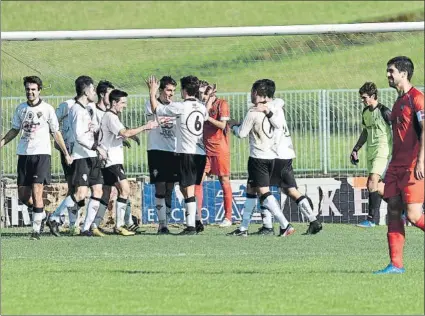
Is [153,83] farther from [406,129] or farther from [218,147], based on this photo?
[406,129]

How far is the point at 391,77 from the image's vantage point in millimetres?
12852

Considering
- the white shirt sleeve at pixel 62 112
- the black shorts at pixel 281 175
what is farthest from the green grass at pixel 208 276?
the white shirt sleeve at pixel 62 112

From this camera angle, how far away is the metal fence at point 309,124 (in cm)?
2436

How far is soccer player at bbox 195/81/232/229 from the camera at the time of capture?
793 inches

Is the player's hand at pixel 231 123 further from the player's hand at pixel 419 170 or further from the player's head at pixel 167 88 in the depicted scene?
the player's hand at pixel 419 170

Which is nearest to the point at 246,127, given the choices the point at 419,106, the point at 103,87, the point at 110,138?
the point at 110,138

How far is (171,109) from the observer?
18922 millimetres

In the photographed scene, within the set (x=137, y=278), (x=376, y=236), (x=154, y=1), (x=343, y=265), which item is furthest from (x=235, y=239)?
(x=154, y=1)

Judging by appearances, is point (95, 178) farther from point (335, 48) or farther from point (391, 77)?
point (391, 77)

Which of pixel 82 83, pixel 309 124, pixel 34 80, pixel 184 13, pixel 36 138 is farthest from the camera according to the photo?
pixel 184 13

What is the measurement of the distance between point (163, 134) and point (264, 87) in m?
2.25

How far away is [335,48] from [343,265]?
8712 mm

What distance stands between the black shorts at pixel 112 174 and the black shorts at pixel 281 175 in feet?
7.12

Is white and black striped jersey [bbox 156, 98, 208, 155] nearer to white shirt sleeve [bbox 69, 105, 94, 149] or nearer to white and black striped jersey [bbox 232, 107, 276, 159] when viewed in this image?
white and black striped jersey [bbox 232, 107, 276, 159]
